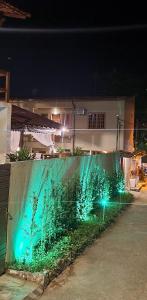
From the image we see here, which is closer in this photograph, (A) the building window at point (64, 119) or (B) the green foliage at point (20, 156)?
(B) the green foliage at point (20, 156)

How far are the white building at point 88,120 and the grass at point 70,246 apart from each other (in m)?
13.9

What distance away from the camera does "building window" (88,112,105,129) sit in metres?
25.8

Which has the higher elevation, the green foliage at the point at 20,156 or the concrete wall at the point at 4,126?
the concrete wall at the point at 4,126

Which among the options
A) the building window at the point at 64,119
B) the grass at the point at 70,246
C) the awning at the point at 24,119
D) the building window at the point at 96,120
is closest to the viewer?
the grass at the point at 70,246

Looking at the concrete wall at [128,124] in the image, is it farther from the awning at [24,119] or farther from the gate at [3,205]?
the gate at [3,205]

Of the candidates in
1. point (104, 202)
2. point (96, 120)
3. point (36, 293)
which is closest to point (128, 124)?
point (96, 120)

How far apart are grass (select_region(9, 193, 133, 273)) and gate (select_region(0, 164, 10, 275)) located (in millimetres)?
332

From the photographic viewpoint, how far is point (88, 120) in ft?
85.1

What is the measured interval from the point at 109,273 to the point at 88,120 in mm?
19564

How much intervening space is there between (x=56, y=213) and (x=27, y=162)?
176cm

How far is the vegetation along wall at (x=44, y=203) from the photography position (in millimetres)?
6445

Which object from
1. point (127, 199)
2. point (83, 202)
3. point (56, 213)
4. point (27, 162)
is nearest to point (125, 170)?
point (127, 199)

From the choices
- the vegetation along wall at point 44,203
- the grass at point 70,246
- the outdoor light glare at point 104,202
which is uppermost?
the vegetation along wall at point 44,203

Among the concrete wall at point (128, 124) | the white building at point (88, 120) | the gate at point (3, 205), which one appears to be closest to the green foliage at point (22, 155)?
the gate at point (3, 205)
